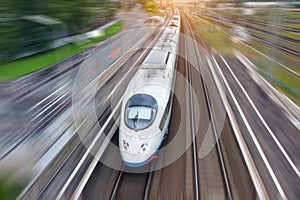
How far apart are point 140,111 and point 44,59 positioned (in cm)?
1259

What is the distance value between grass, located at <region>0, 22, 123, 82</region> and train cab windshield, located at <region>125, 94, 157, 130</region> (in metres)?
10.1

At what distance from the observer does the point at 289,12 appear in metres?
10.5

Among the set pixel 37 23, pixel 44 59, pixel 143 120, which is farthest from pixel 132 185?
pixel 37 23

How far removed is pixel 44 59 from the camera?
17.0m

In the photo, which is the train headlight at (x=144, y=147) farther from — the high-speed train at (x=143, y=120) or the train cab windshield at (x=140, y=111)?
the train cab windshield at (x=140, y=111)

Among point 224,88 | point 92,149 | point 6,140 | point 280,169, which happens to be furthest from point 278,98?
point 6,140

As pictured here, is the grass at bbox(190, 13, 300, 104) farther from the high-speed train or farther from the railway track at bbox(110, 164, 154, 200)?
the railway track at bbox(110, 164, 154, 200)

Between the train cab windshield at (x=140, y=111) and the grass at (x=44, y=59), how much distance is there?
10055mm

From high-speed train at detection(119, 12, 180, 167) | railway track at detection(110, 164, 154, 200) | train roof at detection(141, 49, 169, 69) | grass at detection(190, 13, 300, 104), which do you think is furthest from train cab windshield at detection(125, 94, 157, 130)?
grass at detection(190, 13, 300, 104)

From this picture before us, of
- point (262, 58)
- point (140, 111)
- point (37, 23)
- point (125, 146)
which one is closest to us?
point (125, 146)

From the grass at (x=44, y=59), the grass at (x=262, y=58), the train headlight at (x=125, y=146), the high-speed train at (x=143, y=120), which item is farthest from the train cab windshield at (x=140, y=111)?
the grass at (x=44, y=59)

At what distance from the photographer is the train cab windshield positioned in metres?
6.91

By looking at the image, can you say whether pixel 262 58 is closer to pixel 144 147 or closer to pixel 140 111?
pixel 140 111

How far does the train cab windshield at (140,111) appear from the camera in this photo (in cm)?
691
